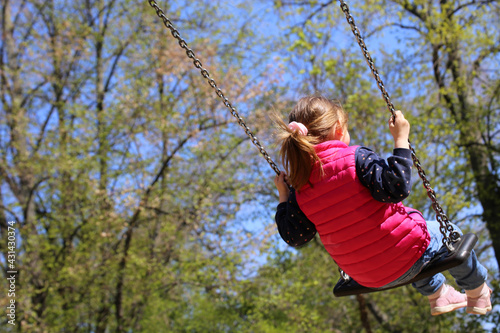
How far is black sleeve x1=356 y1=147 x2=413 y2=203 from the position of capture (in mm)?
1715

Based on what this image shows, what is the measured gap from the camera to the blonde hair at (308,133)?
5.99 ft

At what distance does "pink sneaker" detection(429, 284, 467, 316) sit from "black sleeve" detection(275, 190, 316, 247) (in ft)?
2.76

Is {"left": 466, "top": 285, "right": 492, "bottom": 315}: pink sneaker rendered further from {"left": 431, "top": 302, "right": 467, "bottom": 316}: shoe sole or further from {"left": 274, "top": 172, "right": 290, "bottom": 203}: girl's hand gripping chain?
{"left": 274, "top": 172, "right": 290, "bottom": 203}: girl's hand gripping chain

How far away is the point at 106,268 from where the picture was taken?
834cm

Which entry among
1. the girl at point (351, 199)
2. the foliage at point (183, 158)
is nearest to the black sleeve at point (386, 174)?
the girl at point (351, 199)

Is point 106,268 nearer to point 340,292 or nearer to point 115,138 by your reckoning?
point 115,138

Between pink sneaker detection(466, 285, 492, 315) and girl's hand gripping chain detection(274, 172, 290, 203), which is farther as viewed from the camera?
pink sneaker detection(466, 285, 492, 315)

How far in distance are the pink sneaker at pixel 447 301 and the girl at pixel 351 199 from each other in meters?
0.49

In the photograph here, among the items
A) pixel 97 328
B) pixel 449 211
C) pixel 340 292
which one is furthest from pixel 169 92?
pixel 340 292

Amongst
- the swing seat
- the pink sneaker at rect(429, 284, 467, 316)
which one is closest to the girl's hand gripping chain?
the swing seat

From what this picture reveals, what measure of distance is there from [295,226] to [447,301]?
0.97 m

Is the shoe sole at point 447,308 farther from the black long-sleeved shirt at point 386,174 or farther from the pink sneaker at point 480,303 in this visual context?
the black long-sleeved shirt at point 386,174

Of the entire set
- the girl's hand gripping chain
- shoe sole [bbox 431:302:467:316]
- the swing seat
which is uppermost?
the girl's hand gripping chain

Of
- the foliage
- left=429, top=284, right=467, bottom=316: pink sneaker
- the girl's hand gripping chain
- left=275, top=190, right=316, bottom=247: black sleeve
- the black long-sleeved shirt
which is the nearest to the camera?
the black long-sleeved shirt
